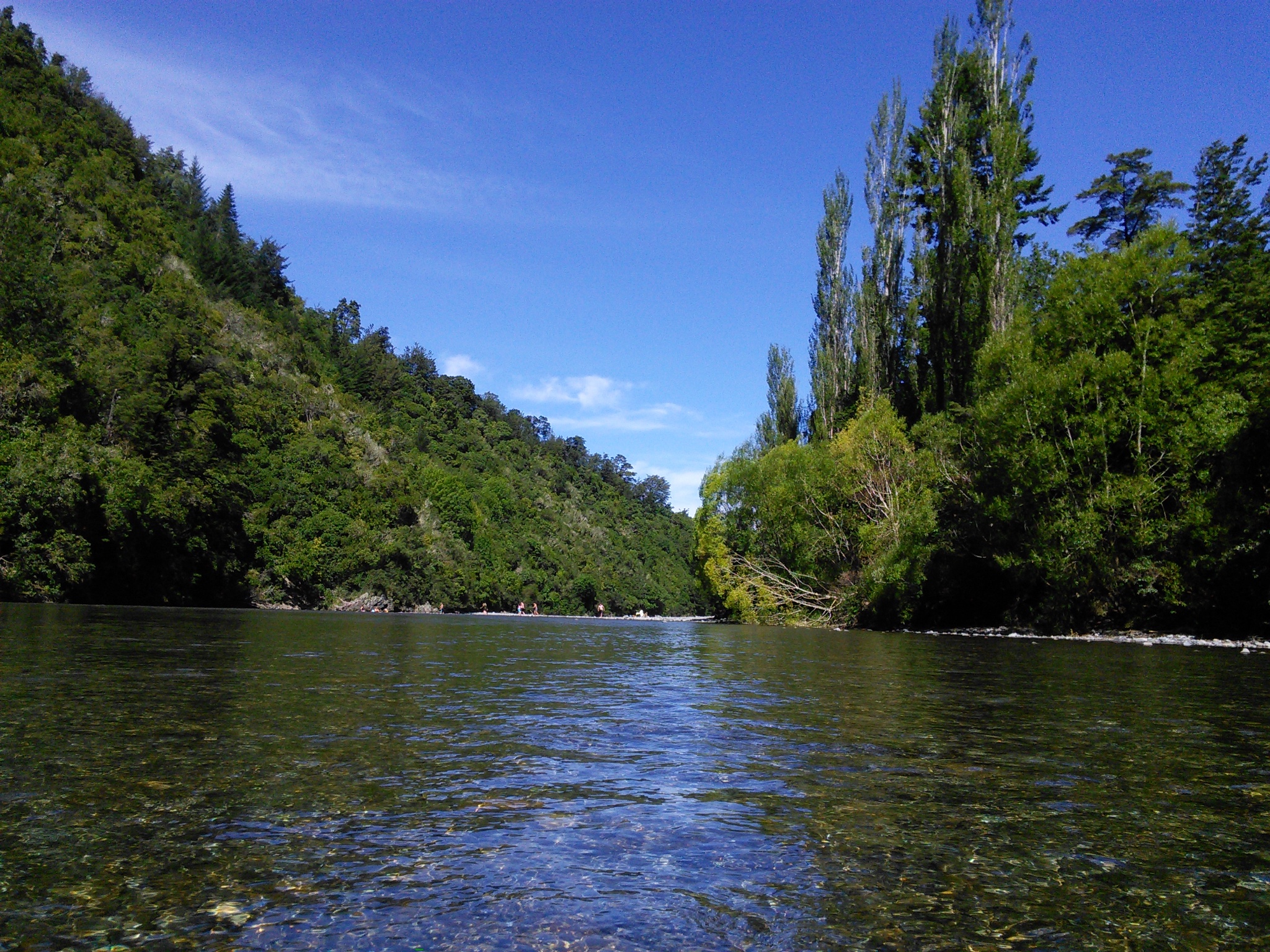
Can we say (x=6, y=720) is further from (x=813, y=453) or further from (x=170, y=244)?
(x=170, y=244)

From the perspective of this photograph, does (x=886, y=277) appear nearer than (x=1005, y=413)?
No

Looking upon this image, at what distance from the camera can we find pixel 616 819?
18.0 ft

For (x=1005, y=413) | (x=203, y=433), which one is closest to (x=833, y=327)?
(x=1005, y=413)

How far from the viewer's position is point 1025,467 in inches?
1347

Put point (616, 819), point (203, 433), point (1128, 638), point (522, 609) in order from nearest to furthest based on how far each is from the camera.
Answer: point (616, 819) → point (1128, 638) → point (203, 433) → point (522, 609)

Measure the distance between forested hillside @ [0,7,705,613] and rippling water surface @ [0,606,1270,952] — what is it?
150 feet

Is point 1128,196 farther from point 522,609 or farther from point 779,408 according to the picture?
point 522,609

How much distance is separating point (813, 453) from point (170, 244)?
83.3 metres

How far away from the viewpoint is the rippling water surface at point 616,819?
3.75 metres

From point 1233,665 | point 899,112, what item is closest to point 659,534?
point 899,112

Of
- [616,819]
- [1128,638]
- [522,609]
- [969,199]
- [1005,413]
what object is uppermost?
[969,199]

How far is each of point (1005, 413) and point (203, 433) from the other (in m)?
60.2

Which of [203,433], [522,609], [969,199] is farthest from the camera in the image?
[522,609]

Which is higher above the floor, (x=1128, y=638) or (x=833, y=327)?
(x=833, y=327)
